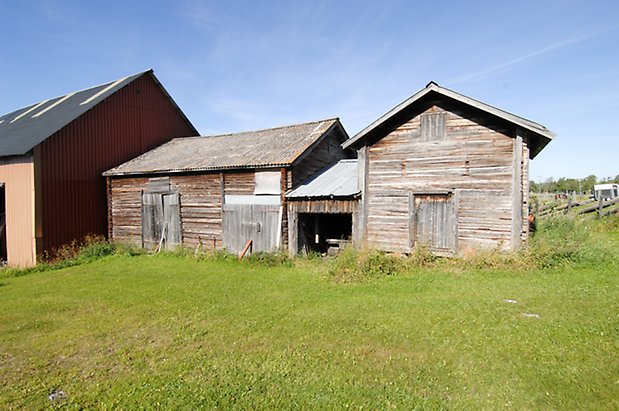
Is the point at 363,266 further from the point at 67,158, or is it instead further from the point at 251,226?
the point at 67,158

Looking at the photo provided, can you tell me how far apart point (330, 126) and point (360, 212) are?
217 inches

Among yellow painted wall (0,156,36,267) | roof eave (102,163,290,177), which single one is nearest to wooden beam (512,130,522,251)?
roof eave (102,163,290,177)

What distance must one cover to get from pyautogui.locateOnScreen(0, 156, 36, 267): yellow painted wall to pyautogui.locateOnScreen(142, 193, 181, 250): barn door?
4.44 m

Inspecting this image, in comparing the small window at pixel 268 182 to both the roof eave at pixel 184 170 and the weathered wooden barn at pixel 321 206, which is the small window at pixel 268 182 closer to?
the roof eave at pixel 184 170

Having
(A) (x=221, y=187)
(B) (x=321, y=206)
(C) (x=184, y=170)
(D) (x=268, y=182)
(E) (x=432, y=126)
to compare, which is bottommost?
(B) (x=321, y=206)

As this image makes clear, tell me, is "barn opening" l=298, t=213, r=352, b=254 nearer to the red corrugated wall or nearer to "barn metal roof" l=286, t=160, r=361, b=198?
"barn metal roof" l=286, t=160, r=361, b=198

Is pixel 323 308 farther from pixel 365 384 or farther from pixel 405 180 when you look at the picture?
pixel 405 180

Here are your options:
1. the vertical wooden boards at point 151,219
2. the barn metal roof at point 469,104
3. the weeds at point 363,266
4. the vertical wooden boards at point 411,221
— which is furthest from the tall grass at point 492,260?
the vertical wooden boards at point 151,219

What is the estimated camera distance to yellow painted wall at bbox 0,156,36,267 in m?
15.6

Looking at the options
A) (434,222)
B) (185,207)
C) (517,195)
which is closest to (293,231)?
(434,222)

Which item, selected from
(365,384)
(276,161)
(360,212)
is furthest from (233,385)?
(276,161)

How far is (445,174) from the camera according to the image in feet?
39.3

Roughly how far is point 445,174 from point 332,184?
171 inches

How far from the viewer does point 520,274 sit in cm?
995
